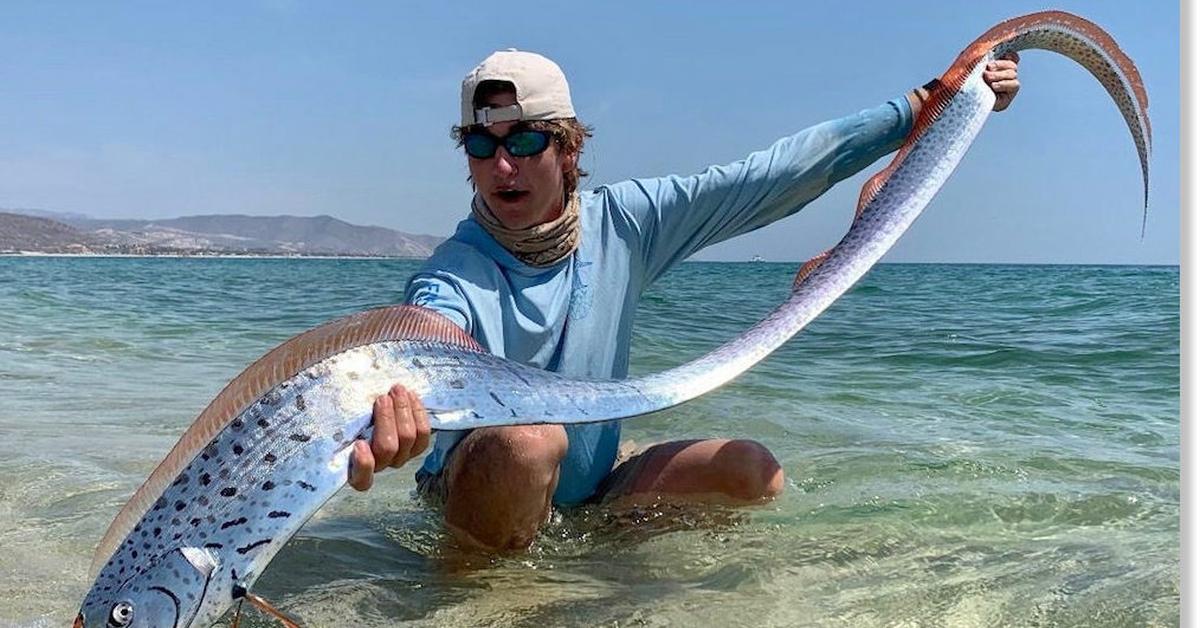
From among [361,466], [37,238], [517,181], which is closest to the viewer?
[361,466]

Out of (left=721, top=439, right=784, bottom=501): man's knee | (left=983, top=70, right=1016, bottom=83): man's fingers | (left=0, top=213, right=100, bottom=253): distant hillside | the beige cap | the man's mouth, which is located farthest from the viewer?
(left=0, top=213, right=100, bottom=253): distant hillside

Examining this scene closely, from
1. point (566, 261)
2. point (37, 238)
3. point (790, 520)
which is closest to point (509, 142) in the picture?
point (566, 261)

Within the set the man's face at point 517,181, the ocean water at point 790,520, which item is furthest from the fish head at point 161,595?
the man's face at point 517,181

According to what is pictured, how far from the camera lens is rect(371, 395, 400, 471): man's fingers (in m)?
2.10

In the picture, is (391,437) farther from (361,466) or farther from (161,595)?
(161,595)

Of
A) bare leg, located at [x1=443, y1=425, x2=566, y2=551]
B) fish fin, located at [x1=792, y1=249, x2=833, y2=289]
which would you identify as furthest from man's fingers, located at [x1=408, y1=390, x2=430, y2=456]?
fish fin, located at [x1=792, y1=249, x2=833, y2=289]

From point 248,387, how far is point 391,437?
0.30 metres

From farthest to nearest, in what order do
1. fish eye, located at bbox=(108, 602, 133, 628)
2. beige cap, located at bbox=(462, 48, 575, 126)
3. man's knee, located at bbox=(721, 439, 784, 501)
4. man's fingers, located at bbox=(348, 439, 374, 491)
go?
man's knee, located at bbox=(721, 439, 784, 501) → beige cap, located at bbox=(462, 48, 575, 126) → man's fingers, located at bbox=(348, 439, 374, 491) → fish eye, located at bbox=(108, 602, 133, 628)

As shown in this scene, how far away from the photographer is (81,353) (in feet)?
33.4

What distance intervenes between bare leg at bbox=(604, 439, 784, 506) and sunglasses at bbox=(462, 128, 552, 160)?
118 centimetres

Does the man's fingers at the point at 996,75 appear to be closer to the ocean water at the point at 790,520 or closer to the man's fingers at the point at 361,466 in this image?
the ocean water at the point at 790,520

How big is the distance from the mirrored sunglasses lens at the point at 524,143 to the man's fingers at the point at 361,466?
1192mm

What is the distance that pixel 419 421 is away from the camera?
7.09ft

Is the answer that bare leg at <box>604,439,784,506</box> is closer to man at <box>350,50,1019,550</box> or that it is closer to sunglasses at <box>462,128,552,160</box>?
man at <box>350,50,1019,550</box>
